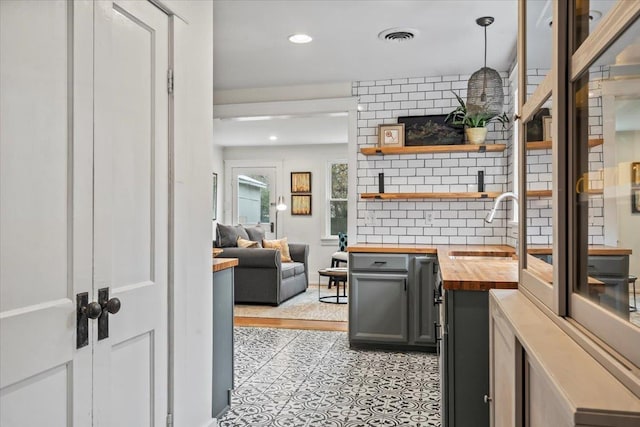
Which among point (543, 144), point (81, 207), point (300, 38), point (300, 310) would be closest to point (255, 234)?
point (300, 310)

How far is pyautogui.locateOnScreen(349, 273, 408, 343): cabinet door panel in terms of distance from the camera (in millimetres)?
4039

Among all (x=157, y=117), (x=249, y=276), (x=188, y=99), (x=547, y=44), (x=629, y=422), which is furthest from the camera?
(x=249, y=276)

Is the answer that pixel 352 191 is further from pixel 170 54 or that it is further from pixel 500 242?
pixel 170 54

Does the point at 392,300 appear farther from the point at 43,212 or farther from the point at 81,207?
the point at 43,212

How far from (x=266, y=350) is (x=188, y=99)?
8.52 ft

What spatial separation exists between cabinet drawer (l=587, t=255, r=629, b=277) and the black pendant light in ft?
8.63

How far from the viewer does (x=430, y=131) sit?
453 cm

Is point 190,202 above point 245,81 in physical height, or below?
below

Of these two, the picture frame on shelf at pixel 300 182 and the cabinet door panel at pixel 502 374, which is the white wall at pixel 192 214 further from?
the picture frame on shelf at pixel 300 182

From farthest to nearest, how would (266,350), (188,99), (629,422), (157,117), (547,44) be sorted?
(266,350), (188,99), (157,117), (547,44), (629,422)

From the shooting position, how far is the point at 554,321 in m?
1.03

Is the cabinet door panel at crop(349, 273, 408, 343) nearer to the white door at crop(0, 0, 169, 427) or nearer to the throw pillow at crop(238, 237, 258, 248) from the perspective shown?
the white door at crop(0, 0, 169, 427)

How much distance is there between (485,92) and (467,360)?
194 centimetres

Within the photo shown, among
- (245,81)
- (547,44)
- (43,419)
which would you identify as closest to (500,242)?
(245,81)
